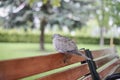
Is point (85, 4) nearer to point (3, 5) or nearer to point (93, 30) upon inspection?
point (3, 5)

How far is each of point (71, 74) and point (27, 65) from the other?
1.05m

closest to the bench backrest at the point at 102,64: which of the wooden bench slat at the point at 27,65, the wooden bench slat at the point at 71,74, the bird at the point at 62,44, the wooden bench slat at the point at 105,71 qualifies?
the wooden bench slat at the point at 105,71

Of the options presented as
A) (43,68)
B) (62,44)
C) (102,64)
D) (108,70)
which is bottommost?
(108,70)

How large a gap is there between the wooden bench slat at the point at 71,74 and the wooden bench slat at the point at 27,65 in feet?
0.28

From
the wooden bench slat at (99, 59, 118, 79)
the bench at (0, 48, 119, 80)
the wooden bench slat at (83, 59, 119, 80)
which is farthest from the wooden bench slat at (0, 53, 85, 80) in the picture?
the wooden bench slat at (99, 59, 118, 79)

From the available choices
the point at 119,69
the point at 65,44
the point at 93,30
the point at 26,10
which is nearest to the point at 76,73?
the point at 65,44

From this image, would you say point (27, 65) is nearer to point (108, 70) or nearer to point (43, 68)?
point (43, 68)

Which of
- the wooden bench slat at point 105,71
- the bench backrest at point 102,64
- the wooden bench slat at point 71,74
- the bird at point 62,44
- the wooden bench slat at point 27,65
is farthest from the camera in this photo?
the bench backrest at point 102,64

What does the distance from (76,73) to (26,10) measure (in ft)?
63.3

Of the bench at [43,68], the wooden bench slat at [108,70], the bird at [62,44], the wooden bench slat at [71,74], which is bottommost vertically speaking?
the wooden bench slat at [108,70]

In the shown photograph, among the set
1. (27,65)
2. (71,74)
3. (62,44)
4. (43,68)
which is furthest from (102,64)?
(27,65)

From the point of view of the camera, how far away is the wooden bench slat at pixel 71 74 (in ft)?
9.12

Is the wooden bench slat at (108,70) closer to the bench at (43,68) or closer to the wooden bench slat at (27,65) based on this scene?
the bench at (43,68)

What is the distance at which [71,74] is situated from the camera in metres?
3.22
